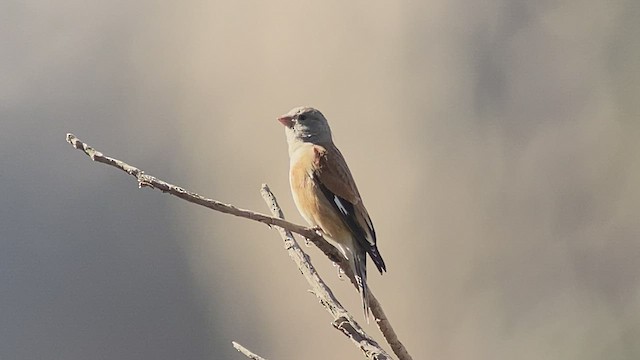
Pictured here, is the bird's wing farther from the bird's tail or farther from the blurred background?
the blurred background

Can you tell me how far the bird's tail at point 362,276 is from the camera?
1130 mm

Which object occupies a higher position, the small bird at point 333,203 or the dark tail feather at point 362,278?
the small bird at point 333,203

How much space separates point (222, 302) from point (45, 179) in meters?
Result: 0.78

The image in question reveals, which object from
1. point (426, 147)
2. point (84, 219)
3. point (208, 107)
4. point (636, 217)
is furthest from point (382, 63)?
point (84, 219)

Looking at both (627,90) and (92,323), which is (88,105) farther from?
(627,90)

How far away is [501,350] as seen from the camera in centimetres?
248

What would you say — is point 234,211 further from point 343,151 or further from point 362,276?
point 343,151

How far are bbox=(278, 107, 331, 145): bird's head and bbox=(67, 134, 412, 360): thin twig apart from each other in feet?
1.34

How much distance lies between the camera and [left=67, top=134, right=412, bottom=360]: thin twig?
3.14 feet

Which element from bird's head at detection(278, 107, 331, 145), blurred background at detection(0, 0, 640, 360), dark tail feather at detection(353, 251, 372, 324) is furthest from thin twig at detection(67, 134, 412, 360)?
blurred background at detection(0, 0, 640, 360)

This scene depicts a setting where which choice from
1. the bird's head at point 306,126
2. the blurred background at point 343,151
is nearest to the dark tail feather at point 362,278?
the bird's head at point 306,126

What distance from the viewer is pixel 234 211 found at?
982 millimetres

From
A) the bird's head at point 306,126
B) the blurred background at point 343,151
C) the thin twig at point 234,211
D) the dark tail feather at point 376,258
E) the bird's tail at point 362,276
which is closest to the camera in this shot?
the thin twig at point 234,211

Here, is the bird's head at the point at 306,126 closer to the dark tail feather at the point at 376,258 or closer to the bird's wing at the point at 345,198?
the bird's wing at the point at 345,198
